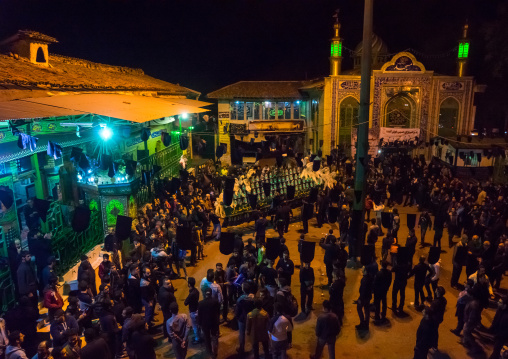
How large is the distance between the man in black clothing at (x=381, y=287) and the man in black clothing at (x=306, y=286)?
1342mm

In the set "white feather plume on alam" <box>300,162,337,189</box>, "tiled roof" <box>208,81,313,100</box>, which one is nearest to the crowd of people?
"white feather plume on alam" <box>300,162,337,189</box>

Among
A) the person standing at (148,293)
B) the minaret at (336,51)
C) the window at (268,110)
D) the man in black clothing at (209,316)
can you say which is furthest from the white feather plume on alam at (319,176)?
the window at (268,110)

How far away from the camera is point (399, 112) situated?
2812 cm

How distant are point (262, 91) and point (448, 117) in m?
13.9

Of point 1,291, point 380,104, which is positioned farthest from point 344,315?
point 380,104

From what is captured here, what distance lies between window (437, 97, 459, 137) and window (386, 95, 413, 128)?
2.20m

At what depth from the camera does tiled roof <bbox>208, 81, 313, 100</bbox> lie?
3011cm

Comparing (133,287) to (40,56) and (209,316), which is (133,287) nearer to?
(209,316)

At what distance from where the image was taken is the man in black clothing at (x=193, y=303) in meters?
7.27

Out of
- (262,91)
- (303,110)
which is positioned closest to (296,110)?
(303,110)

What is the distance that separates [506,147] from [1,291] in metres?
23.3

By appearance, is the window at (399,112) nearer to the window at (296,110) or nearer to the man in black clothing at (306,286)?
the window at (296,110)

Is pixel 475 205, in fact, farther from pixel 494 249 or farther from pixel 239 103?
pixel 239 103

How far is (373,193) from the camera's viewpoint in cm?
1582
